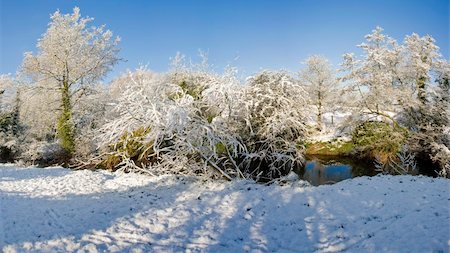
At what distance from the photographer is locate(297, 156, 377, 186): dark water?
18.4 m

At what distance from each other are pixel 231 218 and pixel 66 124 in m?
17.2

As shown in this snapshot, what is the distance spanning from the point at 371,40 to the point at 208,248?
81.9ft

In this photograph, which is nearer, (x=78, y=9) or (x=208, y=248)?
(x=208, y=248)

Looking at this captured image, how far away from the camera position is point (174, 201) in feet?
32.2

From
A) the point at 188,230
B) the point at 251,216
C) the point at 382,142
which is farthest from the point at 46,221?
the point at 382,142

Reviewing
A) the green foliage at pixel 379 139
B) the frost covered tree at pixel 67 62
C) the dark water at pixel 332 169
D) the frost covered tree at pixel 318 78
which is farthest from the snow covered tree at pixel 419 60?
the frost covered tree at pixel 67 62

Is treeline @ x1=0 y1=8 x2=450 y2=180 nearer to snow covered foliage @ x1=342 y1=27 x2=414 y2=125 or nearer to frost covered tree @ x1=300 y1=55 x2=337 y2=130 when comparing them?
snow covered foliage @ x1=342 y1=27 x2=414 y2=125

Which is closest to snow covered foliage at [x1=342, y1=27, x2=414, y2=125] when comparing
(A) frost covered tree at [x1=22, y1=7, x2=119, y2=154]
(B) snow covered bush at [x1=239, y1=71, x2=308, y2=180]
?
(B) snow covered bush at [x1=239, y1=71, x2=308, y2=180]

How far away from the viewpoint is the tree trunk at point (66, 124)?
847 inches

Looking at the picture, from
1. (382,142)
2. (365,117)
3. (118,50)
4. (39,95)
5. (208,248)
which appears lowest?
(208,248)

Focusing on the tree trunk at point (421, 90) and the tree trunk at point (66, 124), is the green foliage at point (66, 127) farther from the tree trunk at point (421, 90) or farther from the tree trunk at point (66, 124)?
the tree trunk at point (421, 90)

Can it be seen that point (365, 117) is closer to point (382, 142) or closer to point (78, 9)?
point (382, 142)

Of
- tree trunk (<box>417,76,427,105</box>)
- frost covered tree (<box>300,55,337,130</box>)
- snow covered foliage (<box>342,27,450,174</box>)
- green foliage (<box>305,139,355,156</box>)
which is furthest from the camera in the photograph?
frost covered tree (<box>300,55,337,130</box>)

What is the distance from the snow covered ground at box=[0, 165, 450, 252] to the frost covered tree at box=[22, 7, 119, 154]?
10.8 meters
